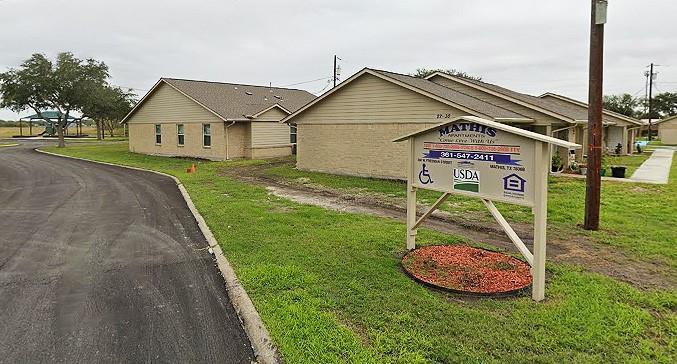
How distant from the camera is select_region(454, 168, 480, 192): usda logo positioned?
5.98 meters

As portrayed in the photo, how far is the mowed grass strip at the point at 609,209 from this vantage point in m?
7.91

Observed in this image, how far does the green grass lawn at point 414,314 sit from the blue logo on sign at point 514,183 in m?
1.31

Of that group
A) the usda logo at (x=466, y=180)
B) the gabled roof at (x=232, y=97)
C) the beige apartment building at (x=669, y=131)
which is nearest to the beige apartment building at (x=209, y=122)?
the gabled roof at (x=232, y=97)

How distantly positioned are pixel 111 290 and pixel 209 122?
22167 mm

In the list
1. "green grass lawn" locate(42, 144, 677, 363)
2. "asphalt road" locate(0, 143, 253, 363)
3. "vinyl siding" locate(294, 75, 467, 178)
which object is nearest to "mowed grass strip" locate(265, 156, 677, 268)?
"vinyl siding" locate(294, 75, 467, 178)

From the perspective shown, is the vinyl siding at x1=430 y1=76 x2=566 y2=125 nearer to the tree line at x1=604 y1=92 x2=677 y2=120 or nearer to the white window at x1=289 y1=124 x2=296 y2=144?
the white window at x1=289 y1=124 x2=296 y2=144

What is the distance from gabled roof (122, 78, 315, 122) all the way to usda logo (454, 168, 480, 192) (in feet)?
69.4

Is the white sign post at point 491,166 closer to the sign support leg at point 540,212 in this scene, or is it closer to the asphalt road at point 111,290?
the sign support leg at point 540,212

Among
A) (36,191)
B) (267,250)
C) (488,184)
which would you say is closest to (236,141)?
(36,191)

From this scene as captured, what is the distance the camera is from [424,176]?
22.4ft

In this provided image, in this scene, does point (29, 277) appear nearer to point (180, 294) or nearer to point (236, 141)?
point (180, 294)

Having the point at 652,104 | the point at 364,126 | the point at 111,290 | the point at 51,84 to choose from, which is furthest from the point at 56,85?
the point at 652,104

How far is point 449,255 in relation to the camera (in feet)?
23.0

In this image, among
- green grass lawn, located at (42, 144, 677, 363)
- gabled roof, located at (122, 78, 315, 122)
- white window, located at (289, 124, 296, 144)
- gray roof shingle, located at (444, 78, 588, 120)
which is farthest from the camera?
white window, located at (289, 124, 296, 144)
